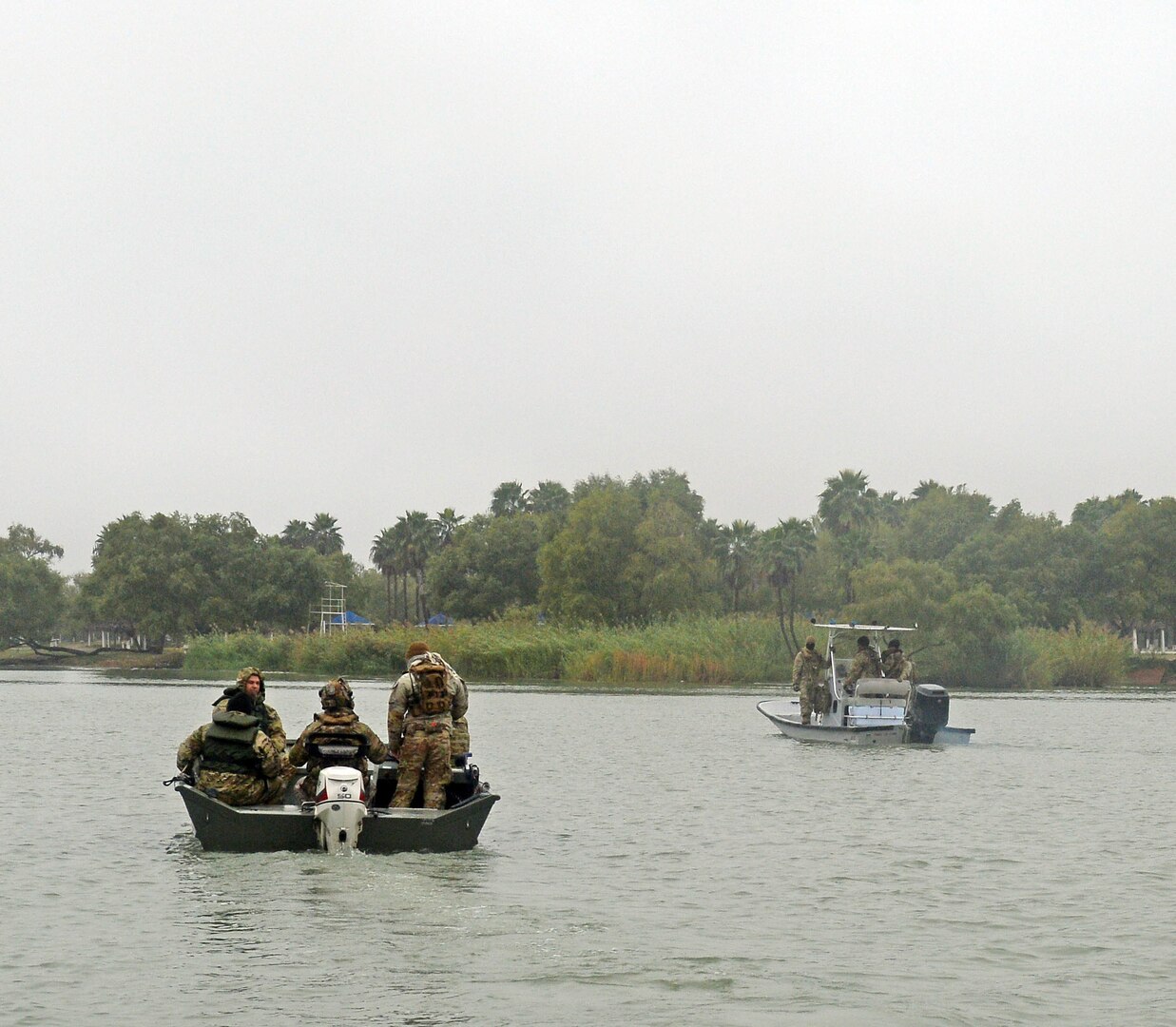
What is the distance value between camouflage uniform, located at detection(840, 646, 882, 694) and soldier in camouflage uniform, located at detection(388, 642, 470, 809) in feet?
67.4

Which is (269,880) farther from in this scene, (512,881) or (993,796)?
(993,796)

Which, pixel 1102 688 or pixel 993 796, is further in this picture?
pixel 1102 688

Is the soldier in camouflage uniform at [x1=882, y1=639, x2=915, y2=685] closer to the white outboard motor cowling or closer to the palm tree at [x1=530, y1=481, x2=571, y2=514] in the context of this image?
the white outboard motor cowling

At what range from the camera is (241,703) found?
60.6 ft

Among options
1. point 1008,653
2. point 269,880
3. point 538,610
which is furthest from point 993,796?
point 538,610

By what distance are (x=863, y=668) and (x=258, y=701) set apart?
21717 mm

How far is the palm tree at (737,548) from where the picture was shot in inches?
4995

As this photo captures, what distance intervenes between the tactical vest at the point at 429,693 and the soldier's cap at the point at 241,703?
1776mm

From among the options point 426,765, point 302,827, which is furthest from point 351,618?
point 302,827

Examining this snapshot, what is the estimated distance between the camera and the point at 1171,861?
19781 mm

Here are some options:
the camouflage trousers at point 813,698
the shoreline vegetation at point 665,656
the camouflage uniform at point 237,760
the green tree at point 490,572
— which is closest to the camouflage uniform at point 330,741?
the camouflage uniform at point 237,760

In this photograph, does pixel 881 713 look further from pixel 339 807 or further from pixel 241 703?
pixel 339 807

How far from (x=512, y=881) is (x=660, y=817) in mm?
6833

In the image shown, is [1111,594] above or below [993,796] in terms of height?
above
